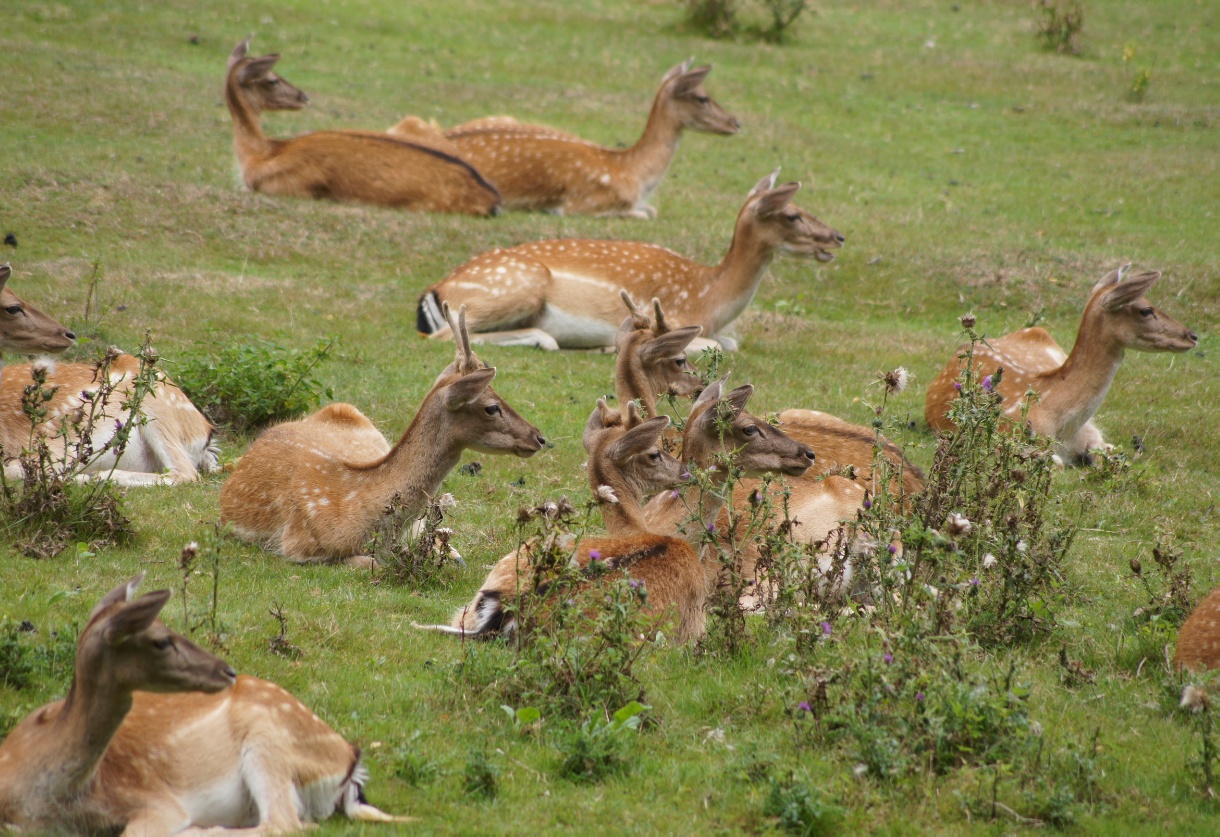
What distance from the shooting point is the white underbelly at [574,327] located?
11.6 metres

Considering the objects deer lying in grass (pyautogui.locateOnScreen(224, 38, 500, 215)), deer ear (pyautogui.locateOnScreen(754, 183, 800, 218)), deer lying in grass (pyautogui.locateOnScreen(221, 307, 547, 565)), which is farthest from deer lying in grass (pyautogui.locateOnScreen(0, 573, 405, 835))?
deer lying in grass (pyautogui.locateOnScreen(224, 38, 500, 215))

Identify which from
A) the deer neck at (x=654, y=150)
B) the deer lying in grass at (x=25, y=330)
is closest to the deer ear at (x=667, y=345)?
the deer lying in grass at (x=25, y=330)

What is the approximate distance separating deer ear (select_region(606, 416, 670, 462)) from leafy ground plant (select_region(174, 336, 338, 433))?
2.85m

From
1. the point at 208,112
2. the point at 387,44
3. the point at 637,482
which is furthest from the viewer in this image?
the point at 387,44

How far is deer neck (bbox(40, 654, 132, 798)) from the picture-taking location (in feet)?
12.4

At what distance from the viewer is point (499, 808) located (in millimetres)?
4332

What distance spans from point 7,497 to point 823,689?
3.83 meters

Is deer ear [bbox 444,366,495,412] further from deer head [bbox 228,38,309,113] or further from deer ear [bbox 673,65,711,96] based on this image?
deer ear [bbox 673,65,711,96]

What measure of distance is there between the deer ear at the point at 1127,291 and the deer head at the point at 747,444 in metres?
3.45

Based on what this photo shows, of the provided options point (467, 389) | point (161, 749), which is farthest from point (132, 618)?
point (467, 389)

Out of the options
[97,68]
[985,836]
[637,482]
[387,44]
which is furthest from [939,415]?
[387,44]

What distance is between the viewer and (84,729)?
3787 mm

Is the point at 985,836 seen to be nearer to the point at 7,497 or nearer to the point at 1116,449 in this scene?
the point at 7,497

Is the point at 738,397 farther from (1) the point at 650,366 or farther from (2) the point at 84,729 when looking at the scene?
(2) the point at 84,729
